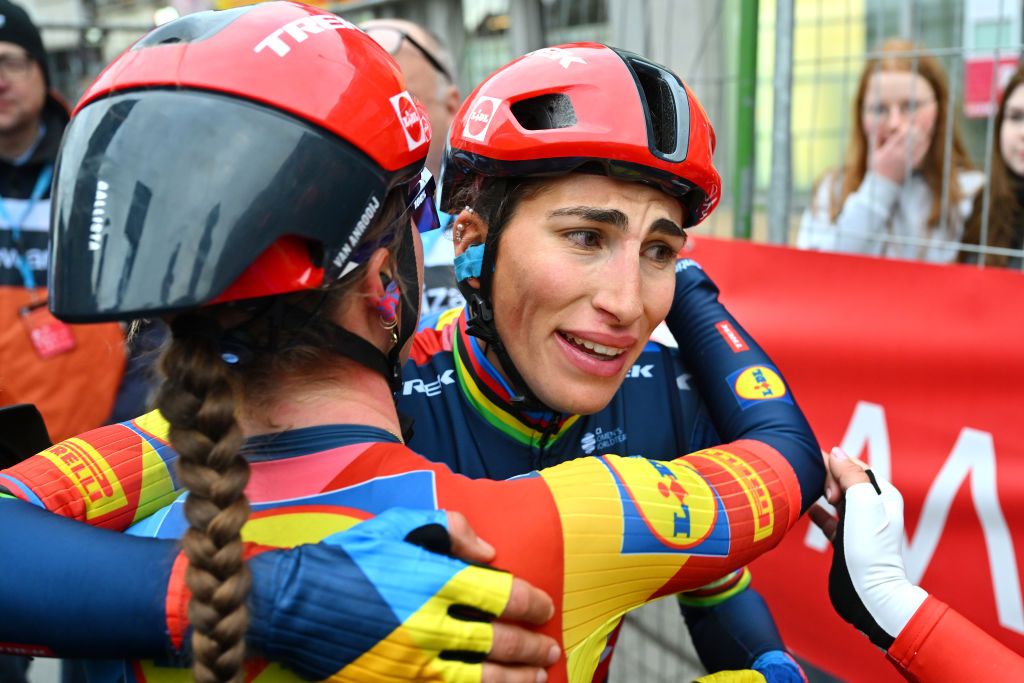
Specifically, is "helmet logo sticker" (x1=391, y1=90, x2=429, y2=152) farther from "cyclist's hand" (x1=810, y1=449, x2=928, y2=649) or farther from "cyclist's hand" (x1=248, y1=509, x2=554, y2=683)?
"cyclist's hand" (x1=810, y1=449, x2=928, y2=649)

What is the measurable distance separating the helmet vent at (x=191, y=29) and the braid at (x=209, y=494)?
48cm

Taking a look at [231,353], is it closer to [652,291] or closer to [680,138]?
[652,291]

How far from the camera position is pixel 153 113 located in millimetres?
1316

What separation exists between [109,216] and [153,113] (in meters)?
0.17

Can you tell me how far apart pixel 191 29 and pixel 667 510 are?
1.12 metres

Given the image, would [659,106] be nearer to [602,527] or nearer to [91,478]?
[602,527]

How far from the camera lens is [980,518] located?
9.58 ft

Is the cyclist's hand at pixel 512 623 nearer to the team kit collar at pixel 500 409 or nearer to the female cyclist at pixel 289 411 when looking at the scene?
the female cyclist at pixel 289 411

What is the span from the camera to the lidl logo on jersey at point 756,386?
210cm

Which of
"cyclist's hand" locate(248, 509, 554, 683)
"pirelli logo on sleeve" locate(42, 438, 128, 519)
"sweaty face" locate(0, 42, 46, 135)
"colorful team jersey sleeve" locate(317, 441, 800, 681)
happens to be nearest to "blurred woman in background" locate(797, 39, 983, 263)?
"colorful team jersey sleeve" locate(317, 441, 800, 681)

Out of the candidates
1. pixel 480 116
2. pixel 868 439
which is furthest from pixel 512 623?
pixel 868 439

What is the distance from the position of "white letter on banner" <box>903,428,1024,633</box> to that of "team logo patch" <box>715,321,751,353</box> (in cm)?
122

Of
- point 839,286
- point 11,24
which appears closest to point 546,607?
point 839,286

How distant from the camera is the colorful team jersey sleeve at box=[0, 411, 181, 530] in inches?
66.4
